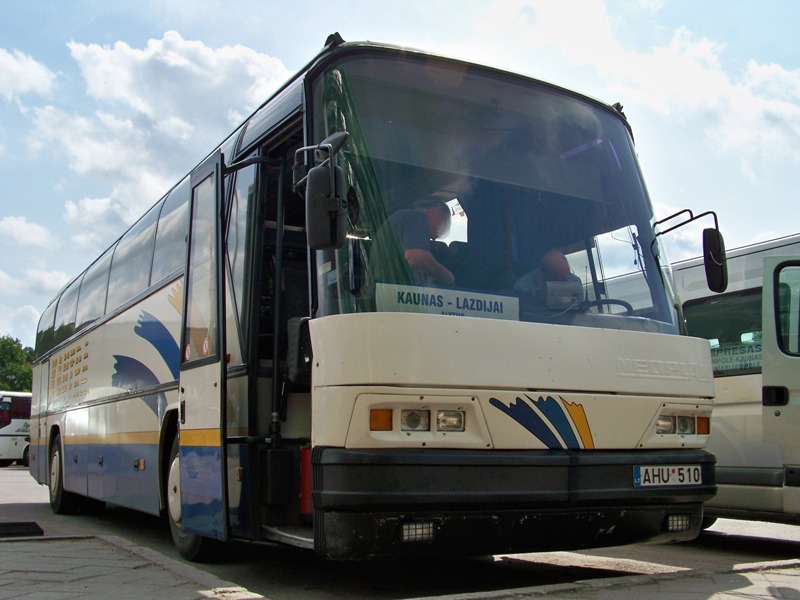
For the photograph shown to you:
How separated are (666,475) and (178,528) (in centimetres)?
397

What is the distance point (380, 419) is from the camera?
498 centimetres

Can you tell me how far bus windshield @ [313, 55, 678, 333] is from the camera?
5.39 metres

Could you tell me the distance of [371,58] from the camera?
227 inches

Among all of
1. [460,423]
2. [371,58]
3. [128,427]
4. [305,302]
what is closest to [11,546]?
[128,427]

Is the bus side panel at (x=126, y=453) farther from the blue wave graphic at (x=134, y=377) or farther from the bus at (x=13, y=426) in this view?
the bus at (x=13, y=426)

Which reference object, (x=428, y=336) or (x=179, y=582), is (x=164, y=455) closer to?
(x=179, y=582)

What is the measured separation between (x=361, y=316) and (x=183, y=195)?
4.21m

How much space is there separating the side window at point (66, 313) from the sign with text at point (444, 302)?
9.15 metres

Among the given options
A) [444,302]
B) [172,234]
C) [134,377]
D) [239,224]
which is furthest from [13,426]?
[444,302]

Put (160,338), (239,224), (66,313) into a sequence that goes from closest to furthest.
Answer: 1. (239,224)
2. (160,338)
3. (66,313)

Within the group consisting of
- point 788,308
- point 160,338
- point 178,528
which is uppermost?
point 788,308

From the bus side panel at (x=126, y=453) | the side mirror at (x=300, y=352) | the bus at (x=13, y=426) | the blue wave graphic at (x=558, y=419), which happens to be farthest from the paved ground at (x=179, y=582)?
the bus at (x=13, y=426)

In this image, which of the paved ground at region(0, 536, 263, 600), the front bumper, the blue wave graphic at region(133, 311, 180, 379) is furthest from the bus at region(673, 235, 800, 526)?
the blue wave graphic at region(133, 311, 180, 379)

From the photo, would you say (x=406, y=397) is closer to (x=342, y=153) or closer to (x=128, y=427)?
(x=342, y=153)
